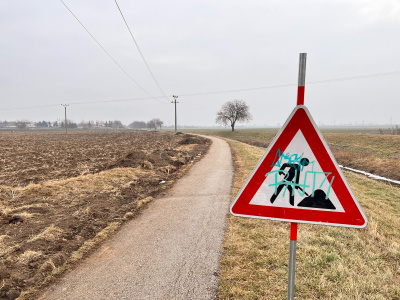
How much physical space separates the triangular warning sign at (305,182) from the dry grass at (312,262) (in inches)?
59.2

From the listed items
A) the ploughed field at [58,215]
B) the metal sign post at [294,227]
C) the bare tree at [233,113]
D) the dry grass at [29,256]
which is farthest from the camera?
the bare tree at [233,113]

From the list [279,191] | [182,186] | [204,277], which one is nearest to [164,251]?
[204,277]

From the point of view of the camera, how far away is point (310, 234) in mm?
4375

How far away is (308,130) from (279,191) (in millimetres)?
560

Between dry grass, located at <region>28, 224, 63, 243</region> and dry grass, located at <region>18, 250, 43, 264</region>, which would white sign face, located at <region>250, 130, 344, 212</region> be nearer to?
dry grass, located at <region>18, 250, 43, 264</region>

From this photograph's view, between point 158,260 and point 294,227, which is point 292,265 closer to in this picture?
point 294,227

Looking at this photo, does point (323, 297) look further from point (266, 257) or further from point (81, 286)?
point (81, 286)

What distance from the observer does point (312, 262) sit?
3.43 m

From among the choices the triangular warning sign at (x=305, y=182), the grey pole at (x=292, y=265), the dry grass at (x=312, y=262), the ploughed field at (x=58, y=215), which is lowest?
the ploughed field at (x=58, y=215)

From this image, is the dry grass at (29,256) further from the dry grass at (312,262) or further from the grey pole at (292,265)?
the grey pole at (292,265)

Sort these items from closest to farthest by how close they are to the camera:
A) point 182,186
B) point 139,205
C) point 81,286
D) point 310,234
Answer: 1. point 81,286
2. point 310,234
3. point 139,205
4. point 182,186

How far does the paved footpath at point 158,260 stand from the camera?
2902 mm

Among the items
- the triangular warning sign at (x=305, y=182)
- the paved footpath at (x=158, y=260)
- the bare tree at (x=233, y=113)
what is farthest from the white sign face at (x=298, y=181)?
the bare tree at (x=233, y=113)

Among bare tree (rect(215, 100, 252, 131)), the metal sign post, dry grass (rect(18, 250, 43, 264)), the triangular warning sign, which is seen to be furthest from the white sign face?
bare tree (rect(215, 100, 252, 131))
